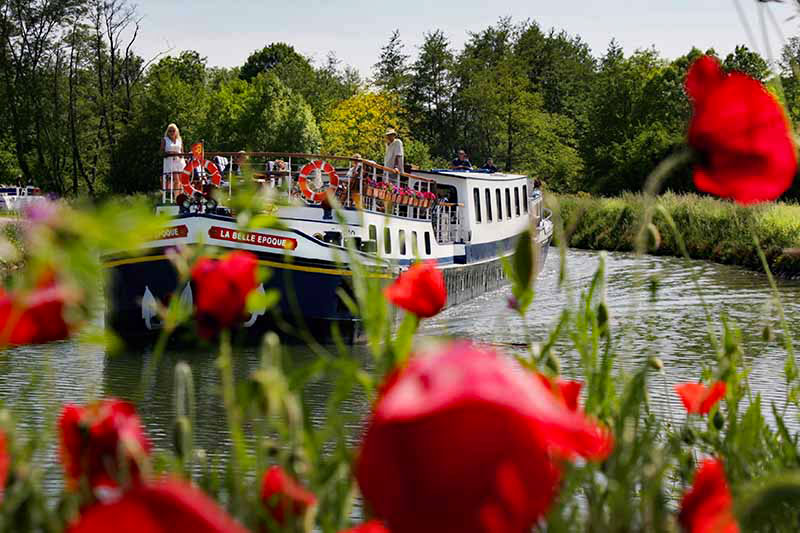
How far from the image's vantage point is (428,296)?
1.34 metres

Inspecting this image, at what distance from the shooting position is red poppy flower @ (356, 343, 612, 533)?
24.7 inches

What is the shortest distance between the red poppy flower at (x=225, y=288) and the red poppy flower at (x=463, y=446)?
0.53m

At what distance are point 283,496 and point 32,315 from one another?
27 cm

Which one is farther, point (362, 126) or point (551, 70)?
point (551, 70)

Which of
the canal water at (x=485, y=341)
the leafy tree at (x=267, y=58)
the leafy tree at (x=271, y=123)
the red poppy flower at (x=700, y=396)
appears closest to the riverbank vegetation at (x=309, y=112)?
the leafy tree at (x=271, y=123)

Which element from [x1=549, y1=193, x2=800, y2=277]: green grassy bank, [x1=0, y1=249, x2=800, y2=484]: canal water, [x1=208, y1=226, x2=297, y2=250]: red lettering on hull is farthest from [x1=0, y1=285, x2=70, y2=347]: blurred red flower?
[x1=549, y1=193, x2=800, y2=277]: green grassy bank

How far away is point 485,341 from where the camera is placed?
35.6 feet

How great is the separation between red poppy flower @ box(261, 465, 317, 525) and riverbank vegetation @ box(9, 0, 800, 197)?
39.8 m

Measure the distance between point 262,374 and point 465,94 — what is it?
190 feet

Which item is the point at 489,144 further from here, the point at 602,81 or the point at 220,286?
the point at 220,286

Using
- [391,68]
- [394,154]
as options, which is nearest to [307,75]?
[391,68]

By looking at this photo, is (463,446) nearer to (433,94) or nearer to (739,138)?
(739,138)

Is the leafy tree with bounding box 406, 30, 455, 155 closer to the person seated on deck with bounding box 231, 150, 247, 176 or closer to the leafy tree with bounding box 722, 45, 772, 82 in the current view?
the leafy tree with bounding box 722, 45, 772, 82

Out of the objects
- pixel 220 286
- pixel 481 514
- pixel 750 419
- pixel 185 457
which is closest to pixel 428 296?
pixel 220 286
